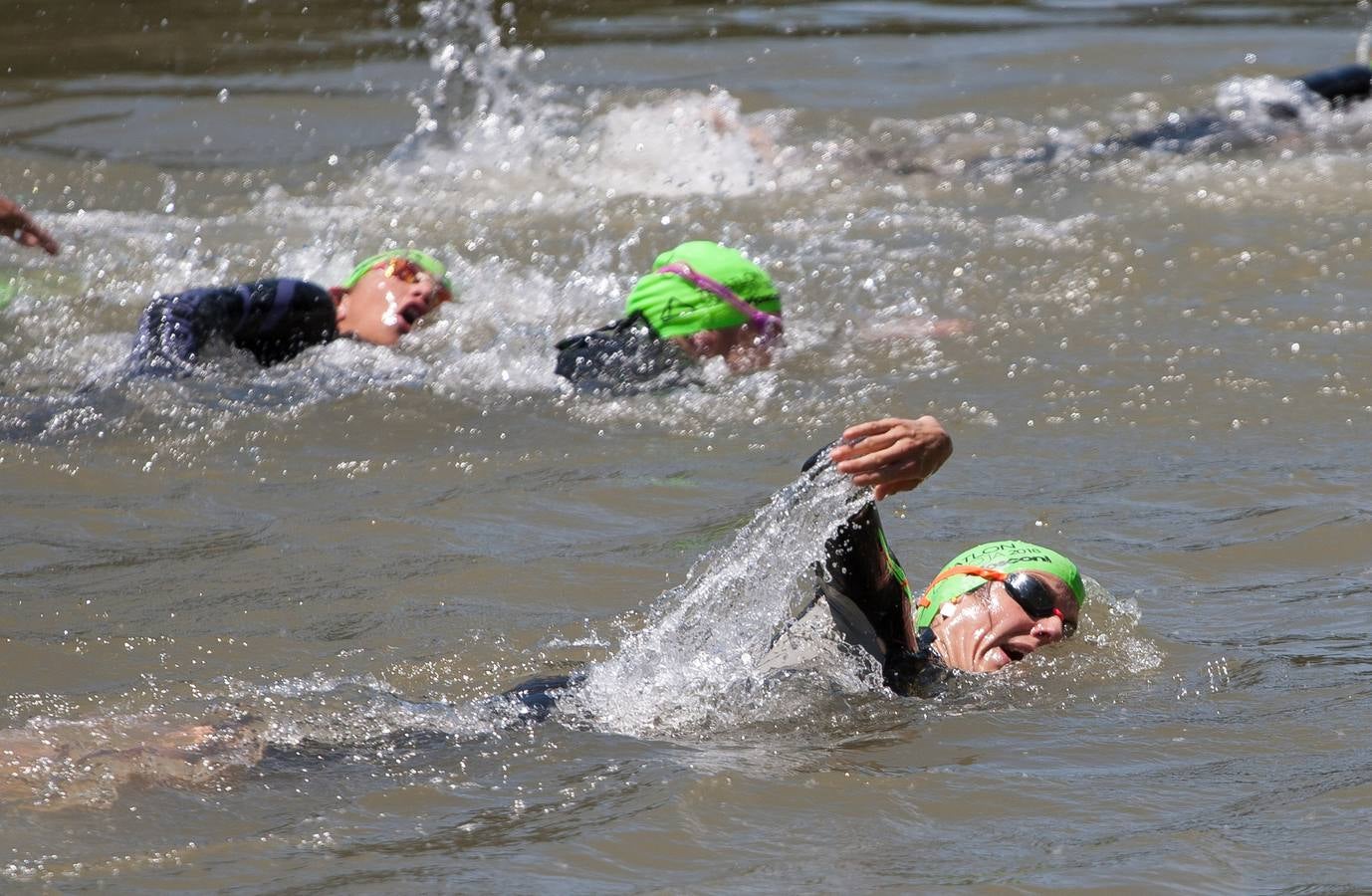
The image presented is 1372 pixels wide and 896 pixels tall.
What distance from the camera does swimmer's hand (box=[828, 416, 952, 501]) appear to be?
413 cm

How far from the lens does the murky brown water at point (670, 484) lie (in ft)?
12.5

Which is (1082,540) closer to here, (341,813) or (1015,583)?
(1015,583)

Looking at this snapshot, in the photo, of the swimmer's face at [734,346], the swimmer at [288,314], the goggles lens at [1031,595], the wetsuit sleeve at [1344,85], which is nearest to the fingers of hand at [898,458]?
the goggles lens at [1031,595]

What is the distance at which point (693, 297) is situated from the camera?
7930mm

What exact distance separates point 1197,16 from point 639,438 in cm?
1111

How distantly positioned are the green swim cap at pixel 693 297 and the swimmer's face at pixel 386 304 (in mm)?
1068

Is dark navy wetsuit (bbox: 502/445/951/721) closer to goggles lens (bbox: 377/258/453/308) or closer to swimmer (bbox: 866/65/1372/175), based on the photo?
goggles lens (bbox: 377/258/453/308)

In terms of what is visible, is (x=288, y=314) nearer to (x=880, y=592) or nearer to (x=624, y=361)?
(x=624, y=361)

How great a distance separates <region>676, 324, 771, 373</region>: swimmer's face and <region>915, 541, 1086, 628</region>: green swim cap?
2.76 meters

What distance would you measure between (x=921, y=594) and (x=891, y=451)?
147 centimetres

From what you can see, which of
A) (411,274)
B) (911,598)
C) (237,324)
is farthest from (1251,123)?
(911,598)

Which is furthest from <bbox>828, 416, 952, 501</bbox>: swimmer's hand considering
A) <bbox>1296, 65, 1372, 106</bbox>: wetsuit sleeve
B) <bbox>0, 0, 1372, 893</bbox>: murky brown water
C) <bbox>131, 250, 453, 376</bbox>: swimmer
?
<bbox>1296, 65, 1372, 106</bbox>: wetsuit sleeve

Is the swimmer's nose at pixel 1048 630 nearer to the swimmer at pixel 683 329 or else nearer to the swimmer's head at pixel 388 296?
the swimmer at pixel 683 329

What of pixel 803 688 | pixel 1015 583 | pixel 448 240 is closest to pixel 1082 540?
pixel 1015 583
